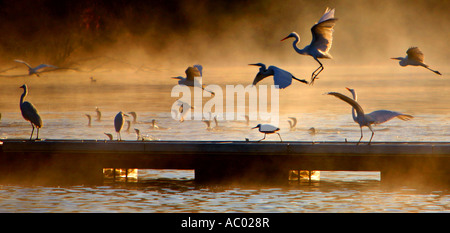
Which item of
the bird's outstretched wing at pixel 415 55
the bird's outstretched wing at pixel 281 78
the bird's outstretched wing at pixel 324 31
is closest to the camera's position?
the bird's outstretched wing at pixel 281 78

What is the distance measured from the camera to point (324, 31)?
80.8 ft

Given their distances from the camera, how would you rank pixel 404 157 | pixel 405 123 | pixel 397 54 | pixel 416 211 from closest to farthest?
pixel 416 211, pixel 404 157, pixel 405 123, pixel 397 54

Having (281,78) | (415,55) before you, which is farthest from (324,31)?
(415,55)

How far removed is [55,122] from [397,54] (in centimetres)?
10852

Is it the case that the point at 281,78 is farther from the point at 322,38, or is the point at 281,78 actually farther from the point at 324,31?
the point at 322,38

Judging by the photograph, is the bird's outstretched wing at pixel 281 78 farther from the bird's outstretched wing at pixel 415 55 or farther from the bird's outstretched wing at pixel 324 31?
the bird's outstretched wing at pixel 415 55

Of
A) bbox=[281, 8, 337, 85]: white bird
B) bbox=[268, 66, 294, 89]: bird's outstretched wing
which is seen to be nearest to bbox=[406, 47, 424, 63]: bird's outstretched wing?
bbox=[281, 8, 337, 85]: white bird

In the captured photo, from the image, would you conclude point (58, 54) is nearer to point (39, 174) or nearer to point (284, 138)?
point (284, 138)

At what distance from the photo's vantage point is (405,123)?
48406 mm

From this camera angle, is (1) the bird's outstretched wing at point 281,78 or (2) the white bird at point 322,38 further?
(2) the white bird at point 322,38

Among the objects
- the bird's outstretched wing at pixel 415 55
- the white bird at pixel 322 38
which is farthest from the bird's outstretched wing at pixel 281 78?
the bird's outstretched wing at pixel 415 55

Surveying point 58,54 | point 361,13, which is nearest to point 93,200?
point 58,54

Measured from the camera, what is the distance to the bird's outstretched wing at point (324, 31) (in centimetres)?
2381

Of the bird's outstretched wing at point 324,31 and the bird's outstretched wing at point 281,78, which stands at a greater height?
the bird's outstretched wing at point 324,31
